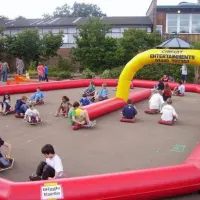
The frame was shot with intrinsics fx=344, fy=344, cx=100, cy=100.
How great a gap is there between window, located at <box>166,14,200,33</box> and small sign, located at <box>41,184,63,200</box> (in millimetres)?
27515

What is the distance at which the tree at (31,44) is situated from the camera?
27.8 meters

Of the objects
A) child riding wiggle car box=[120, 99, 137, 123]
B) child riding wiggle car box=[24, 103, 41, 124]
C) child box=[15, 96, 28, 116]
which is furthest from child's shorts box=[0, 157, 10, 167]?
child riding wiggle car box=[120, 99, 137, 123]

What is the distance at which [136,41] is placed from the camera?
25.7 m

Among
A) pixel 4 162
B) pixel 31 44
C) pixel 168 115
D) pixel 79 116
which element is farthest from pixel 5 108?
pixel 31 44

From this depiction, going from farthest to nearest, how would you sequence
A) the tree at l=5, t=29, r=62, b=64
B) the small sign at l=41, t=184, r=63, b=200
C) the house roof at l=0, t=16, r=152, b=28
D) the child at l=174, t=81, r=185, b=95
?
the house roof at l=0, t=16, r=152, b=28 < the tree at l=5, t=29, r=62, b=64 < the child at l=174, t=81, r=185, b=95 < the small sign at l=41, t=184, r=63, b=200

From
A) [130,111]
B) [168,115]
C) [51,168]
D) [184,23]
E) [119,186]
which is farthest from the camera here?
[184,23]

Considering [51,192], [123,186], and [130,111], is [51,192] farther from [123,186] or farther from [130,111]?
[130,111]

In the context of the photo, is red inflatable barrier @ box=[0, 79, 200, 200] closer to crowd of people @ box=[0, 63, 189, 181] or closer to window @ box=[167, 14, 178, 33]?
crowd of people @ box=[0, 63, 189, 181]

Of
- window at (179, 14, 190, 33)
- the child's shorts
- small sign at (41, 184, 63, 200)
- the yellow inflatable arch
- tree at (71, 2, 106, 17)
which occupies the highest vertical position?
tree at (71, 2, 106, 17)

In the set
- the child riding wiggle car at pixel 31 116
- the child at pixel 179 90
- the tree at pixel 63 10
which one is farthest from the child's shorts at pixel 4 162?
the tree at pixel 63 10

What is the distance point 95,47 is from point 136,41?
11.3ft

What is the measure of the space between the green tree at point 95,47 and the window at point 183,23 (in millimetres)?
6706

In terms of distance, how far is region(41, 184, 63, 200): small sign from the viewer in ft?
18.8

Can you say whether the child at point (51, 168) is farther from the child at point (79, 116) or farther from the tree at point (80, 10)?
the tree at point (80, 10)
